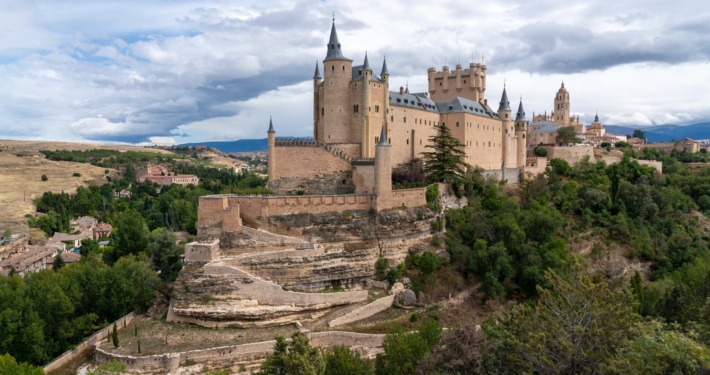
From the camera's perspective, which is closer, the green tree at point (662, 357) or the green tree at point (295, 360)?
the green tree at point (662, 357)

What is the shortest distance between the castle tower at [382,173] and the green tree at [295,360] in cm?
1832

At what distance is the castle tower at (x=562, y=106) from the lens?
95750 mm

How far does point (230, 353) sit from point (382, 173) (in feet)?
60.5

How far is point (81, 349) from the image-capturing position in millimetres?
31688

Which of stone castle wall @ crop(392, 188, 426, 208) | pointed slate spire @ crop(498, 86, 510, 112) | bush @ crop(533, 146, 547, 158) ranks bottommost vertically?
stone castle wall @ crop(392, 188, 426, 208)

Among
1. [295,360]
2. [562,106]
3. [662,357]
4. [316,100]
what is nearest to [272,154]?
[316,100]

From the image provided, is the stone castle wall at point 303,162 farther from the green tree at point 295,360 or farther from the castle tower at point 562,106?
the castle tower at point 562,106

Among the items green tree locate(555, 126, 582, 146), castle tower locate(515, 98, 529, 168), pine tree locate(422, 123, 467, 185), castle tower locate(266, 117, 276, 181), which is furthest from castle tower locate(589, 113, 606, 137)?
castle tower locate(266, 117, 276, 181)

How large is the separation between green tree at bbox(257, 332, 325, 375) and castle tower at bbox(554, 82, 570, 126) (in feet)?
282

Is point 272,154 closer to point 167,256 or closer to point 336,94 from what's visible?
point 336,94

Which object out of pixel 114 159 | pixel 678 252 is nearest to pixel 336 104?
pixel 678 252

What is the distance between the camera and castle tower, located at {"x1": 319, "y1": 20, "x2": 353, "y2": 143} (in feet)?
149

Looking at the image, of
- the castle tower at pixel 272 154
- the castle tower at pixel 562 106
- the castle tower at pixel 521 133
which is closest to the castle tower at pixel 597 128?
the castle tower at pixel 562 106

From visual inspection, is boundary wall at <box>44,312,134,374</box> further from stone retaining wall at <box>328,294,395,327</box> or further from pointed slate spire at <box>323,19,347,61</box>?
pointed slate spire at <box>323,19,347,61</box>
